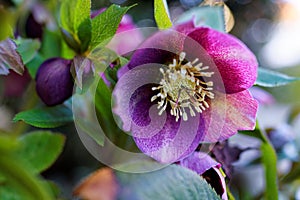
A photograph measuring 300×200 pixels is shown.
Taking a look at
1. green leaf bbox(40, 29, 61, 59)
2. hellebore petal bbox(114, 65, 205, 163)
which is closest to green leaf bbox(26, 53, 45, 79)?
green leaf bbox(40, 29, 61, 59)

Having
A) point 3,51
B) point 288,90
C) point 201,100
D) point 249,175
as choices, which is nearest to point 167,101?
point 201,100

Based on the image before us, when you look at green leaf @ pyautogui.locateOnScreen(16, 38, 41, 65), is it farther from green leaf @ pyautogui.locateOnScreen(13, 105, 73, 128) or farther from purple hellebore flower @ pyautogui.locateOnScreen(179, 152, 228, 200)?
purple hellebore flower @ pyautogui.locateOnScreen(179, 152, 228, 200)

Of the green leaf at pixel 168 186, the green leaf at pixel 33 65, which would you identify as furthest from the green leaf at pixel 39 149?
the green leaf at pixel 33 65

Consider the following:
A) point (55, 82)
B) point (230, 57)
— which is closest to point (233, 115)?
point (230, 57)

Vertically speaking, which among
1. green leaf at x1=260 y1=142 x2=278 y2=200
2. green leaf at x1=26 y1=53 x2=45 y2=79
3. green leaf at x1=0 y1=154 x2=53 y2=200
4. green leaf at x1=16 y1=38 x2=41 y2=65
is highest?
green leaf at x1=0 y1=154 x2=53 y2=200

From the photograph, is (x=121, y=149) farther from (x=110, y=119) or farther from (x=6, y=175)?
(x=6, y=175)

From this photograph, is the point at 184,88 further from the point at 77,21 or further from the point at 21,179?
the point at 21,179
